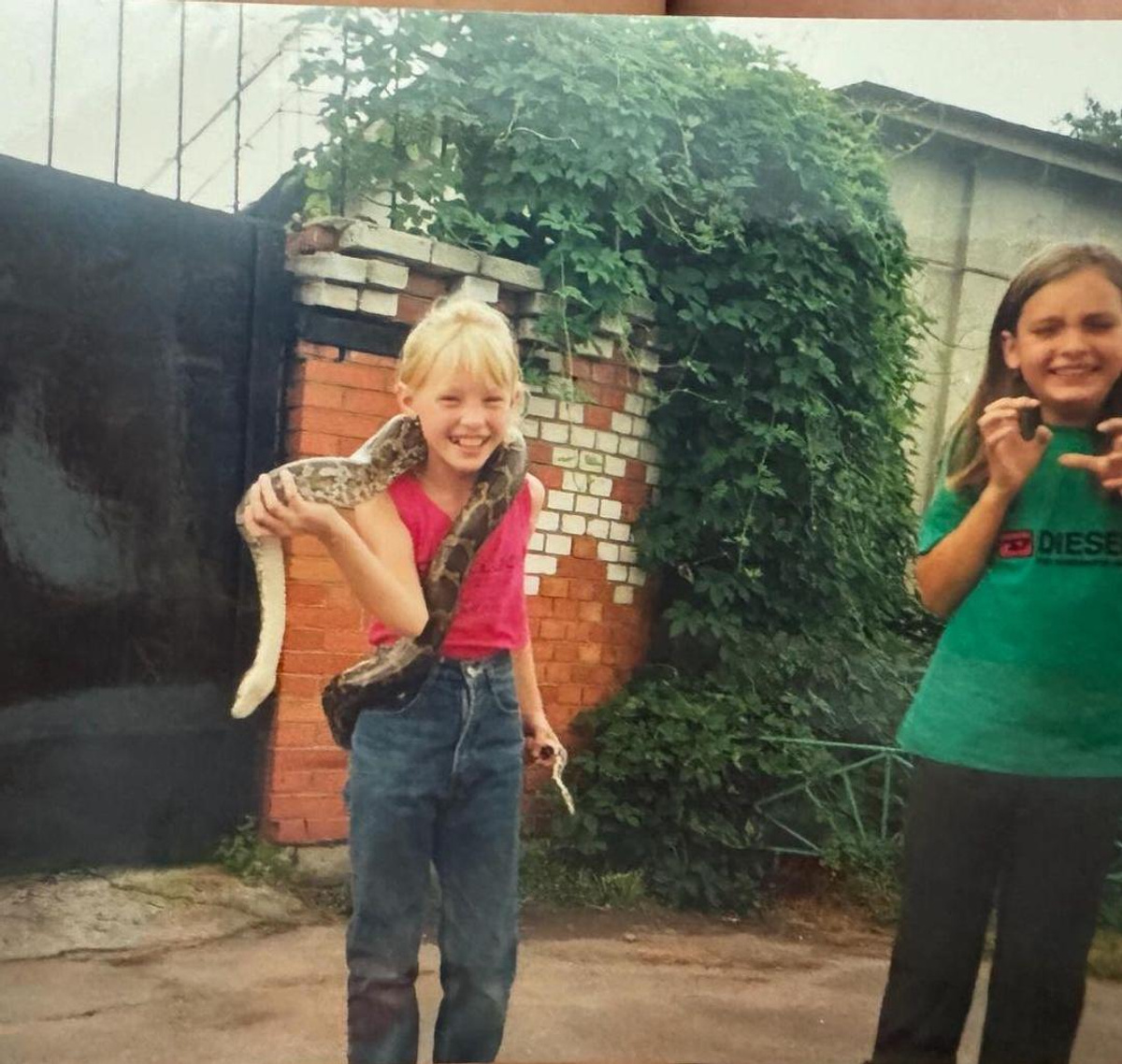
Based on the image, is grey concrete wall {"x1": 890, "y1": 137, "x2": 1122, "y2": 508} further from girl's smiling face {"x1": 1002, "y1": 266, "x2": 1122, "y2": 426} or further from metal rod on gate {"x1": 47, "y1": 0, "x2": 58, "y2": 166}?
metal rod on gate {"x1": 47, "y1": 0, "x2": 58, "y2": 166}

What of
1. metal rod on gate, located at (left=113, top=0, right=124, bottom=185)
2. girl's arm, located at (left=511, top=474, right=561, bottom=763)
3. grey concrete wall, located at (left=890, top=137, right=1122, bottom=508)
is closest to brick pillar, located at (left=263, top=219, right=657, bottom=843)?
girl's arm, located at (left=511, top=474, right=561, bottom=763)

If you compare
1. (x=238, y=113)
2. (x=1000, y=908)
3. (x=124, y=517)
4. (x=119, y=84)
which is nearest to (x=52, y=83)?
(x=119, y=84)

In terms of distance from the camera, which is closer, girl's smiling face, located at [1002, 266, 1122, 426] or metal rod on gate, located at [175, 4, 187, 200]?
→ girl's smiling face, located at [1002, 266, 1122, 426]

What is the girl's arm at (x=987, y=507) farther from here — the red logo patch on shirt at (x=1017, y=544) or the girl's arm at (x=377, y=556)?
the girl's arm at (x=377, y=556)

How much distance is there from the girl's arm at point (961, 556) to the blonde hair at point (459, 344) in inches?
26.6

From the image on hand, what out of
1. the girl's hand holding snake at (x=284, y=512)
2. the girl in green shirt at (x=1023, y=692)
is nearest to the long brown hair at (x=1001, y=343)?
the girl in green shirt at (x=1023, y=692)

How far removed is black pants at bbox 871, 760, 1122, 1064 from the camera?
154 centimetres

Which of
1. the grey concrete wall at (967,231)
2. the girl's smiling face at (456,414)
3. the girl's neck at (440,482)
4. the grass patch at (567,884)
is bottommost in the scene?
the grass patch at (567,884)

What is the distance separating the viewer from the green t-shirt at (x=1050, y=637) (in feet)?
4.98

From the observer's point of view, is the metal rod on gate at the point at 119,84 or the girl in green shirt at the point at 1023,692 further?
the metal rod on gate at the point at 119,84

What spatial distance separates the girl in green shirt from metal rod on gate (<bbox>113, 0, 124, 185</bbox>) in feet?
4.31

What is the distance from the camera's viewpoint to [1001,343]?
156 cm

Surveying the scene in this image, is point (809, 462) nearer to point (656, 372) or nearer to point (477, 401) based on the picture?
point (656, 372)

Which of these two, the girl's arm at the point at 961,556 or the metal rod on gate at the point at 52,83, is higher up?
the metal rod on gate at the point at 52,83
